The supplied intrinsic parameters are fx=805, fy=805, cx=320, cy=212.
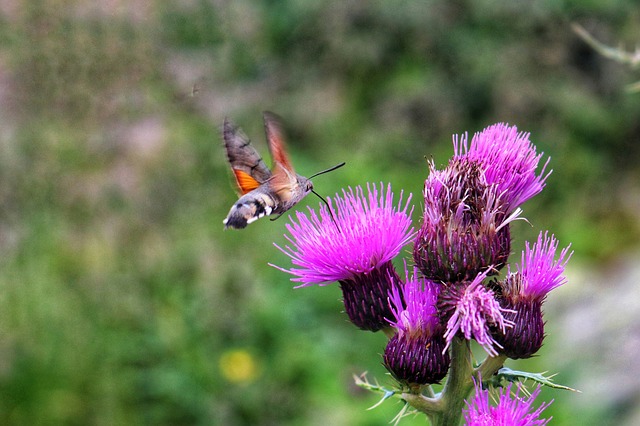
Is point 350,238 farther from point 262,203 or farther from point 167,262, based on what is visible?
point 167,262

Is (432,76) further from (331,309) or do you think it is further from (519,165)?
(519,165)

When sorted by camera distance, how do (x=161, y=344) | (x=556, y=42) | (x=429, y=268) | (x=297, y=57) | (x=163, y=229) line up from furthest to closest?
(x=297, y=57) → (x=556, y=42) → (x=163, y=229) → (x=161, y=344) → (x=429, y=268)

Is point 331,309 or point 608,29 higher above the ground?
point 608,29

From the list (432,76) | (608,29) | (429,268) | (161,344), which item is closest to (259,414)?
(161,344)

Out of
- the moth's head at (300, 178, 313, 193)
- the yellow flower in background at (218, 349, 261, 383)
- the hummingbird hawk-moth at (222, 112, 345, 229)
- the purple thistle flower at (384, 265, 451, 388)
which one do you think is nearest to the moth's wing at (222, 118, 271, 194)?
the hummingbird hawk-moth at (222, 112, 345, 229)

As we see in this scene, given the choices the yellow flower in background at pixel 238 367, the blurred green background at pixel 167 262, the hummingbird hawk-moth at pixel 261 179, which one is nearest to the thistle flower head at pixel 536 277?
the hummingbird hawk-moth at pixel 261 179

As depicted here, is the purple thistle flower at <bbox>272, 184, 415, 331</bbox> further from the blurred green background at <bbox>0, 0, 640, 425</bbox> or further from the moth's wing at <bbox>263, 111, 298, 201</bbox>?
the blurred green background at <bbox>0, 0, 640, 425</bbox>

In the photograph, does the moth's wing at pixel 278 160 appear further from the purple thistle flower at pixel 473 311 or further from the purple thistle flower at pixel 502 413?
the purple thistle flower at pixel 502 413
